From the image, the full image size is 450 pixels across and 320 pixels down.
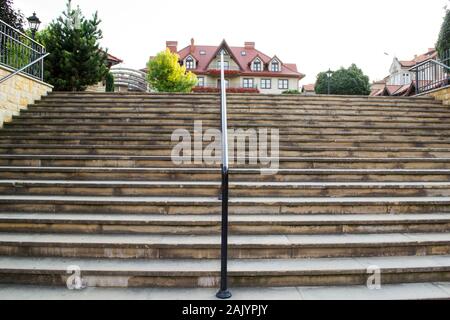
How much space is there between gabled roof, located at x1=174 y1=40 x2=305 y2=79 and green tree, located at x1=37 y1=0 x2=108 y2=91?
29.1 metres

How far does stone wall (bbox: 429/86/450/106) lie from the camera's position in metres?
8.04

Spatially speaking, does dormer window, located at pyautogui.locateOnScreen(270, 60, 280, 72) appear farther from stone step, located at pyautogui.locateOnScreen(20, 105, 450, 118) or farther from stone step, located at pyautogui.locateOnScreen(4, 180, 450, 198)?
stone step, located at pyautogui.locateOnScreen(4, 180, 450, 198)

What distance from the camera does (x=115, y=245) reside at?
3.35 m

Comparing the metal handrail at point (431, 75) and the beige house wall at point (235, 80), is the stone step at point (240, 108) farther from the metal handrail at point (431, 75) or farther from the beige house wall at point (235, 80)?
the beige house wall at point (235, 80)

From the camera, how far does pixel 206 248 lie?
3354mm

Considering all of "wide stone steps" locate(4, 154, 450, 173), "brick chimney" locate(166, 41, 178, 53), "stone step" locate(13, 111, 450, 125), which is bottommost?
"wide stone steps" locate(4, 154, 450, 173)

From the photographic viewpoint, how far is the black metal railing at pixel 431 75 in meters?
8.61

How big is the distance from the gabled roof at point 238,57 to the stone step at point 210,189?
4063 centimetres

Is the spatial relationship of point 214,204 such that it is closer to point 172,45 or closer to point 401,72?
point 172,45

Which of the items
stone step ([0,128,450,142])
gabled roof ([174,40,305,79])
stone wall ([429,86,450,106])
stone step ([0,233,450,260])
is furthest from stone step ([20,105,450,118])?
gabled roof ([174,40,305,79])

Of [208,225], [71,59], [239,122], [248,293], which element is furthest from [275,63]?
[248,293]

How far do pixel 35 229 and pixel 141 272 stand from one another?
167cm
